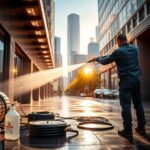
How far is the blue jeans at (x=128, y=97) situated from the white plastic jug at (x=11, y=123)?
200cm

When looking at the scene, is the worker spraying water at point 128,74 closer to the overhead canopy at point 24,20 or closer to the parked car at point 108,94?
the overhead canopy at point 24,20

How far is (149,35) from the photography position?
114 feet

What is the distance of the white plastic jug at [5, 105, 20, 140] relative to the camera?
4.48 metres

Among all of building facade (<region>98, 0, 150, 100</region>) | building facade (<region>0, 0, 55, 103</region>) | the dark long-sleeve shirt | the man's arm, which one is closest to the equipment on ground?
the man's arm

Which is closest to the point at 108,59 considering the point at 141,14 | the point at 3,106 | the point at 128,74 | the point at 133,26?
the point at 128,74

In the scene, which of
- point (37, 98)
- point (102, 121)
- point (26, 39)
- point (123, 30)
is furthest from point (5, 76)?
point (123, 30)

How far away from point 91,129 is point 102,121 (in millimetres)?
989

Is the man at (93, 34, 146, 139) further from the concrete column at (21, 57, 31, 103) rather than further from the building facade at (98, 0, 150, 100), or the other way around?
the building facade at (98, 0, 150, 100)

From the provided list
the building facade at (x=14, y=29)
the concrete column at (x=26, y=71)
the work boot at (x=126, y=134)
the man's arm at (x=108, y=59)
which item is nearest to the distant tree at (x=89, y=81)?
the concrete column at (x=26, y=71)

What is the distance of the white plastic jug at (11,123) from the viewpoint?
448 centimetres

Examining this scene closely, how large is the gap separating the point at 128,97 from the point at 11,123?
2.21 meters

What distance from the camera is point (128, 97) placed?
17.5 ft

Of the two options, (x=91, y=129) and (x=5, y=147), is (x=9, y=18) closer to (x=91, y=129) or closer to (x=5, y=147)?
(x=91, y=129)

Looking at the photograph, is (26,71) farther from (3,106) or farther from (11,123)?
(11,123)
